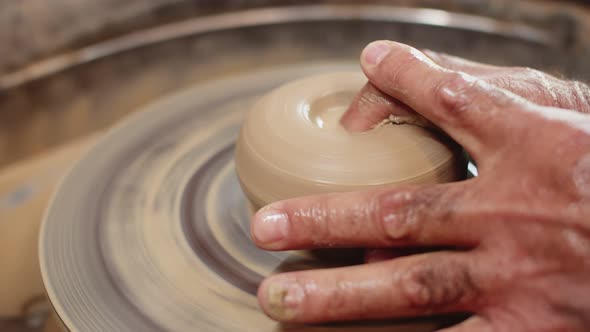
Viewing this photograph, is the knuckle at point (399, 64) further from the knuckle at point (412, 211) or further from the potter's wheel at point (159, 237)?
the potter's wheel at point (159, 237)

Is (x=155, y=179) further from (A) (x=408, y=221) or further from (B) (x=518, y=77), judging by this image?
(B) (x=518, y=77)

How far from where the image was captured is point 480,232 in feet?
2.22

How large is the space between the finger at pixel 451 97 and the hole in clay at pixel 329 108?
5.6 inches

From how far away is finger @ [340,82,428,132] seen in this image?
0.85m

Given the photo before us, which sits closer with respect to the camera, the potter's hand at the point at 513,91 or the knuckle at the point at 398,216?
the knuckle at the point at 398,216

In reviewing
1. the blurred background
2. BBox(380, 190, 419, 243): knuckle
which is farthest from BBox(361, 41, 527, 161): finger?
the blurred background

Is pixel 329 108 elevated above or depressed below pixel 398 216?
above

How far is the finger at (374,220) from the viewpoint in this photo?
2.25 ft

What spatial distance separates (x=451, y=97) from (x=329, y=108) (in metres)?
0.29

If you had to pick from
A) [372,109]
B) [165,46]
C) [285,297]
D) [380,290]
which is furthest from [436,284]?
[165,46]

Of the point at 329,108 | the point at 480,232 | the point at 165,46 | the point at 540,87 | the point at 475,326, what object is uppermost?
the point at 165,46

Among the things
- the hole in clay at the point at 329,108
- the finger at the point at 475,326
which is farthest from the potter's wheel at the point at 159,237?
the hole in clay at the point at 329,108

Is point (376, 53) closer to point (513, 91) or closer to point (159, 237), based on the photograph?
point (513, 91)

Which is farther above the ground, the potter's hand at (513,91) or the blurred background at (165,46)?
the blurred background at (165,46)
